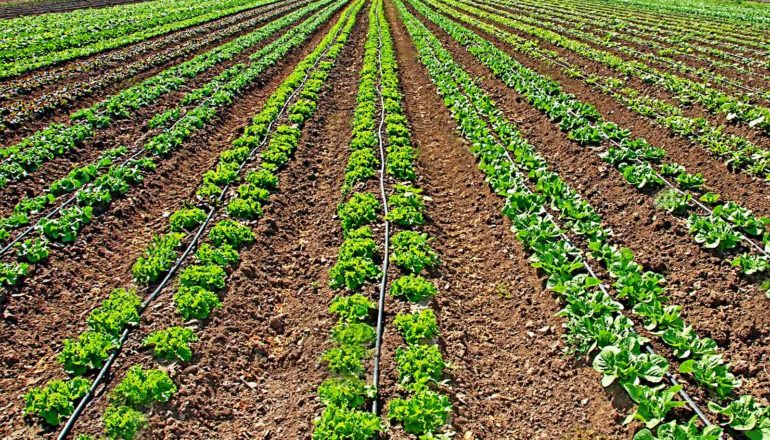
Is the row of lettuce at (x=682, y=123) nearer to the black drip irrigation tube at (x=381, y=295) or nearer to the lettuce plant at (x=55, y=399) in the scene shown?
the black drip irrigation tube at (x=381, y=295)

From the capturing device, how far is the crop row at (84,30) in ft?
66.9

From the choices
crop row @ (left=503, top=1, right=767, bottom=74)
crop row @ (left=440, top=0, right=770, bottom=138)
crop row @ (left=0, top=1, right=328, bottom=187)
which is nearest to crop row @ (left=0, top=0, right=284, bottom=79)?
crop row @ (left=0, top=1, right=328, bottom=187)


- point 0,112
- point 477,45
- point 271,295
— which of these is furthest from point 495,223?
point 477,45

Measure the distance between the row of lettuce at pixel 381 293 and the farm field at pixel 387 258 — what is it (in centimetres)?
3

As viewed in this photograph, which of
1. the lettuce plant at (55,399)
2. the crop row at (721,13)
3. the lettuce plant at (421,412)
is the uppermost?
the crop row at (721,13)

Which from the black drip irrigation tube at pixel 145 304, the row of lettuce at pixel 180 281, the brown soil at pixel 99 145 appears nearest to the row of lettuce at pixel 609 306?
the row of lettuce at pixel 180 281

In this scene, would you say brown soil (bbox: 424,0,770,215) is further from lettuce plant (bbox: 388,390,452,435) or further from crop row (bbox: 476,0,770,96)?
lettuce plant (bbox: 388,390,452,435)

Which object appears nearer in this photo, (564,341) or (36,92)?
(564,341)

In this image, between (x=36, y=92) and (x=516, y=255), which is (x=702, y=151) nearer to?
(x=516, y=255)

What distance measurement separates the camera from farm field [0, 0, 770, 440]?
5.50m

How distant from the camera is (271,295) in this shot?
7.58 meters

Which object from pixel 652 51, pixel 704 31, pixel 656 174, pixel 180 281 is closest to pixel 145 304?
pixel 180 281

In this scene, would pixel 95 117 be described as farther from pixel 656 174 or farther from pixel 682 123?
pixel 682 123

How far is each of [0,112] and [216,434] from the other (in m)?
12.4
